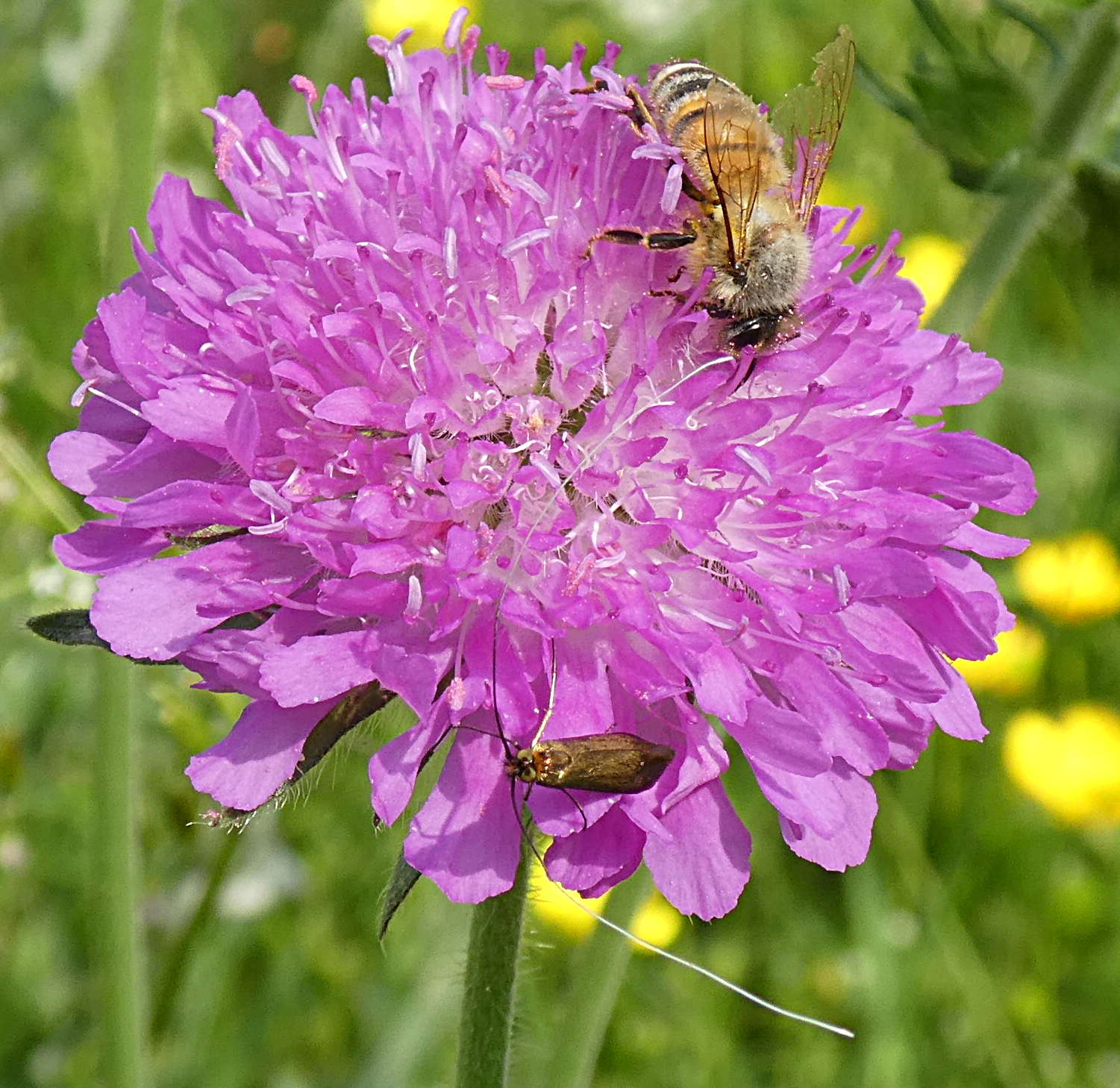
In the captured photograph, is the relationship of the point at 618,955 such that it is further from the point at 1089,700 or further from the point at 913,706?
the point at 1089,700

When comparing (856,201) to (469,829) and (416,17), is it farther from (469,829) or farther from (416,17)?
(469,829)

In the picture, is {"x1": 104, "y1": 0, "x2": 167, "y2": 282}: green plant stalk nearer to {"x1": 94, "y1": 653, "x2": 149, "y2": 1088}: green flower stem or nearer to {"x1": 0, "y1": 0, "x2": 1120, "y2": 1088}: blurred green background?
{"x1": 0, "y1": 0, "x2": 1120, "y2": 1088}: blurred green background

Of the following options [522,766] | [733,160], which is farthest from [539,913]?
[733,160]

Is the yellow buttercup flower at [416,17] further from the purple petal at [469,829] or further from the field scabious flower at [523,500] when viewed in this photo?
the purple petal at [469,829]

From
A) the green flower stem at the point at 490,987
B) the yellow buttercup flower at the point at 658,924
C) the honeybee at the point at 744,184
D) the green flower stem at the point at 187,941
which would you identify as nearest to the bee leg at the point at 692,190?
the honeybee at the point at 744,184

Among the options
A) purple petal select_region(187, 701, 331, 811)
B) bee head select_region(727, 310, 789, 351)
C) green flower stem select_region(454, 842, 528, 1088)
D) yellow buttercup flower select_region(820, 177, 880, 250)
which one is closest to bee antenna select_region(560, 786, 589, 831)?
green flower stem select_region(454, 842, 528, 1088)

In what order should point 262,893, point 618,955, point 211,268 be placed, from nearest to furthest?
point 211,268, point 618,955, point 262,893

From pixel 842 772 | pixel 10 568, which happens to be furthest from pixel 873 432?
pixel 10 568
